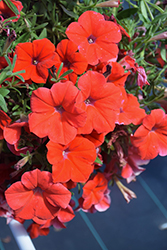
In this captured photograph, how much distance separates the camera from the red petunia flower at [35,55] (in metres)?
0.46

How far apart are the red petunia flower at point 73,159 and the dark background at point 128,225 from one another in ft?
1.48

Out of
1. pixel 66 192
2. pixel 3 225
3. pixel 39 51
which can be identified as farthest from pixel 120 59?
pixel 3 225

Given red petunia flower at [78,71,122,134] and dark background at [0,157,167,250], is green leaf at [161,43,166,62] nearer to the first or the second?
red petunia flower at [78,71,122,134]

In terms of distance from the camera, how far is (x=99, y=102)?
468 millimetres

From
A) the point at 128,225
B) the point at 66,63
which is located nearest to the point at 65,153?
the point at 66,63

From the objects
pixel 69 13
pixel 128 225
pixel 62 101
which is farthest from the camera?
pixel 128 225

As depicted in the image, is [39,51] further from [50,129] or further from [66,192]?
[66,192]

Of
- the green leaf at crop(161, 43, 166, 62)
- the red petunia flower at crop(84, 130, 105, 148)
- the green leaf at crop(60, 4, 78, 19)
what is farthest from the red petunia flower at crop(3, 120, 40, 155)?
the green leaf at crop(161, 43, 166, 62)

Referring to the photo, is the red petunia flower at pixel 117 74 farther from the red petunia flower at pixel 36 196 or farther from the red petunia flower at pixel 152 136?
the red petunia flower at pixel 36 196

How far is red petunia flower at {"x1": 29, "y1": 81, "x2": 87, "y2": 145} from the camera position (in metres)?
0.42

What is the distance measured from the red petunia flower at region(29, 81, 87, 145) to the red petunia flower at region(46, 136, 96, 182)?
29 millimetres

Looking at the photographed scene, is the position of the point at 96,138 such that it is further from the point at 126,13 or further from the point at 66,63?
the point at 126,13

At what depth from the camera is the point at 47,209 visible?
0.50 m

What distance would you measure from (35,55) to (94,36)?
4.6 inches
